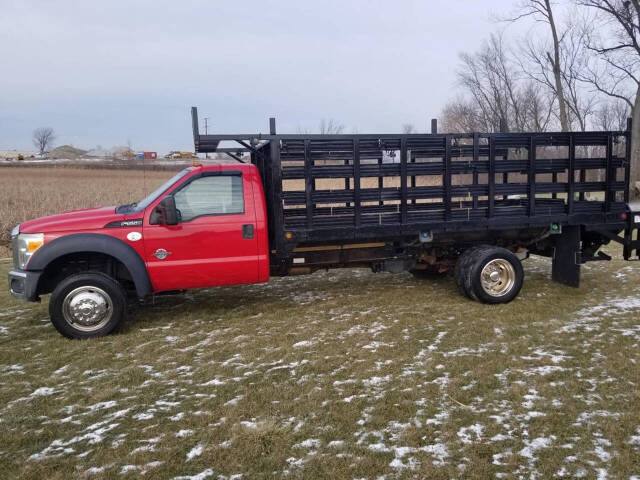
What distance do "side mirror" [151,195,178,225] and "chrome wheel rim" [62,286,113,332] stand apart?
Answer: 1.00 meters

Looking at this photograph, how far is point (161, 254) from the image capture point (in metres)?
5.65

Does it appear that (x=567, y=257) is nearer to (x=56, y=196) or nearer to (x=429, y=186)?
(x=429, y=186)

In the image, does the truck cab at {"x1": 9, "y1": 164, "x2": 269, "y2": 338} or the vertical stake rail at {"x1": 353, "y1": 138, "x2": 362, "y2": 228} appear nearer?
the truck cab at {"x1": 9, "y1": 164, "x2": 269, "y2": 338}

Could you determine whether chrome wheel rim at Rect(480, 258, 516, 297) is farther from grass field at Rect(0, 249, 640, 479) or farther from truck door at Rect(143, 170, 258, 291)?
truck door at Rect(143, 170, 258, 291)

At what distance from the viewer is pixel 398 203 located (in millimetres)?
6398

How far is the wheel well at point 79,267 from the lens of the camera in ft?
18.4

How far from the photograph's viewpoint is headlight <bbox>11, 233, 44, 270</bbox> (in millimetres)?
5414

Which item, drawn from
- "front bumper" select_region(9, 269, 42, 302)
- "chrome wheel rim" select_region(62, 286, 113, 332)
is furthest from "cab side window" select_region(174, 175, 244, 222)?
"front bumper" select_region(9, 269, 42, 302)

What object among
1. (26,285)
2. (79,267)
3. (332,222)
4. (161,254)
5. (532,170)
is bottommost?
(26,285)

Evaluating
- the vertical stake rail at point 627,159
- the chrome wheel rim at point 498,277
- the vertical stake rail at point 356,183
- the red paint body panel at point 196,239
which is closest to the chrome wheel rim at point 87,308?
the red paint body panel at point 196,239

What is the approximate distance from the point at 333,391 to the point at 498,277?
3.54 meters

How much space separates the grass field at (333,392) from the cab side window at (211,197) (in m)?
1.39

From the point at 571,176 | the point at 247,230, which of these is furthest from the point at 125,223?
the point at 571,176

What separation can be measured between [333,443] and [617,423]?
1967 mm
